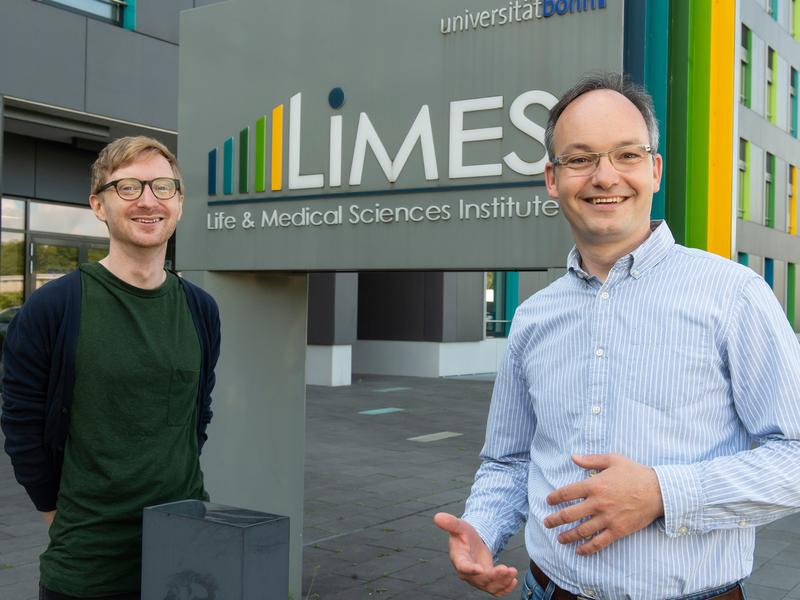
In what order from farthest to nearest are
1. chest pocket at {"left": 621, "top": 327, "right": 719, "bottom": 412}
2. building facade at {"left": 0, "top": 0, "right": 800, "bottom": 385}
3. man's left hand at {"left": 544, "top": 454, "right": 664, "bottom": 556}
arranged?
building facade at {"left": 0, "top": 0, "right": 800, "bottom": 385}, chest pocket at {"left": 621, "top": 327, "right": 719, "bottom": 412}, man's left hand at {"left": 544, "top": 454, "right": 664, "bottom": 556}

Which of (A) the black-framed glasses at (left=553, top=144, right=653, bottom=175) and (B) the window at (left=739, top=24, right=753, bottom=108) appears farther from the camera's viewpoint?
(B) the window at (left=739, top=24, right=753, bottom=108)

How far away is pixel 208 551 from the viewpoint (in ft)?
6.30

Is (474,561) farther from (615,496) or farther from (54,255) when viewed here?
(54,255)

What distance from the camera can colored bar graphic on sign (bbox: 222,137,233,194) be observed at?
4.61m

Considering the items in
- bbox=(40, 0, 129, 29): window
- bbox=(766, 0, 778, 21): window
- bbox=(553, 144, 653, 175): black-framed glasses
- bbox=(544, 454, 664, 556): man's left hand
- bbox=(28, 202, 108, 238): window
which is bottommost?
bbox=(544, 454, 664, 556): man's left hand

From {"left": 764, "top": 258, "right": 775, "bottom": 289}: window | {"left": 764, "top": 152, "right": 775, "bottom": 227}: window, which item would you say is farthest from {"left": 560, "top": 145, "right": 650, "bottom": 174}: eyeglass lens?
{"left": 764, "top": 258, "right": 775, "bottom": 289}: window

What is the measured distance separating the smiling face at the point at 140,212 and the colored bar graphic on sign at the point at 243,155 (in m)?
1.89

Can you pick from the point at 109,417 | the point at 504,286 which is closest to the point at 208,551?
the point at 109,417

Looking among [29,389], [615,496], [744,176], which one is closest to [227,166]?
[29,389]

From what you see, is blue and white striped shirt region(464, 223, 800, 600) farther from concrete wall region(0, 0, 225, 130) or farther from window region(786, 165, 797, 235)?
window region(786, 165, 797, 235)

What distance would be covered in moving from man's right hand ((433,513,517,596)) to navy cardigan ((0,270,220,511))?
3.86ft

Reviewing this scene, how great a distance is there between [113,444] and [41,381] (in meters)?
0.27

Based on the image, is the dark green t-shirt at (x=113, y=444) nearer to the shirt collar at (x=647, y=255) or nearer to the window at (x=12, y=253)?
the shirt collar at (x=647, y=255)

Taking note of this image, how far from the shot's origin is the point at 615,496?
169 cm
